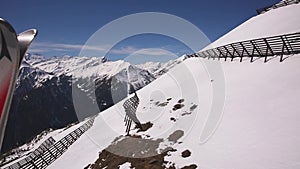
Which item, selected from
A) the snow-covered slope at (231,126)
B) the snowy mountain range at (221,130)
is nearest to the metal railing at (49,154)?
the snow-covered slope at (231,126)

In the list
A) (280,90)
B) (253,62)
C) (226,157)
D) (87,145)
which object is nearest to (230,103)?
(280,90)

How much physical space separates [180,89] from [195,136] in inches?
467

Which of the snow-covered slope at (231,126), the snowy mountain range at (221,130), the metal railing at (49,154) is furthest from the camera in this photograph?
the metal railing at (49,154)

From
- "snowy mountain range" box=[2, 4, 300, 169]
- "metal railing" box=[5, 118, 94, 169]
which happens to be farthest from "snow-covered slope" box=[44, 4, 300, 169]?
"metal railing" box=[5, 118, 94, 169]

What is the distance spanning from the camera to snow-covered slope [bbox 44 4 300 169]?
431 inches

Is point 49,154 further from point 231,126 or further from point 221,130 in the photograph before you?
point 231,126

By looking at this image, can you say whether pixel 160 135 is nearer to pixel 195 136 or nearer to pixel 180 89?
pixel 195 136

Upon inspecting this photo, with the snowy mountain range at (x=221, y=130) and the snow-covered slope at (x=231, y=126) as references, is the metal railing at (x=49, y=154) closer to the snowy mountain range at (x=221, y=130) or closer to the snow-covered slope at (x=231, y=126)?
the snow-covered slope at (x=231, y=126)

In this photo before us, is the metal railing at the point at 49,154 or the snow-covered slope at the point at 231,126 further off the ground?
the snow-covered slope at the point at 231,126

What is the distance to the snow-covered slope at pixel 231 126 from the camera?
35.9 ft

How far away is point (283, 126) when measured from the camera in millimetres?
11531

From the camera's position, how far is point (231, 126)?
1418 centimetres

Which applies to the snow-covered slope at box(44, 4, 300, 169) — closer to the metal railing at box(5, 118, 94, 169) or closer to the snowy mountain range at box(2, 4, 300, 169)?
the snowy mountain range at box(2, 4, 300, 169)

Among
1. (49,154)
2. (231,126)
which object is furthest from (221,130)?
(49,154)
